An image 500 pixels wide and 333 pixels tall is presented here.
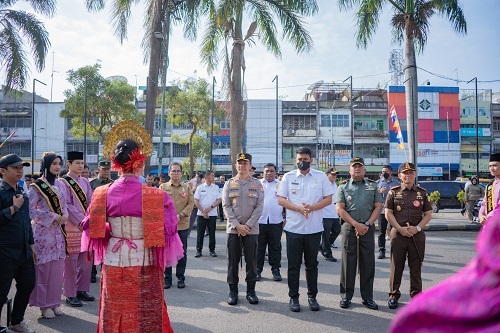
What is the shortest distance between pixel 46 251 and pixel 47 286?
44cm

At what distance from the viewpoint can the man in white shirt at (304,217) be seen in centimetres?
588

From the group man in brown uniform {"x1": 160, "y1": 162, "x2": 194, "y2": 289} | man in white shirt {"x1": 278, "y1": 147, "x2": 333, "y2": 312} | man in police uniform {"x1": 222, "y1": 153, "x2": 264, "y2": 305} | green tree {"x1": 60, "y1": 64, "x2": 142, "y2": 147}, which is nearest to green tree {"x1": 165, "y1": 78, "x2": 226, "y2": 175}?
green tree {"x1": 60, "y1": 64, "x2": 142, "y2": 147}

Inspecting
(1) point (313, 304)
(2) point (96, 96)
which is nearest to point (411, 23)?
(1) point (313, 304)

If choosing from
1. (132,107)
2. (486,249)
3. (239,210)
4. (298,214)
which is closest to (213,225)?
(239,210)

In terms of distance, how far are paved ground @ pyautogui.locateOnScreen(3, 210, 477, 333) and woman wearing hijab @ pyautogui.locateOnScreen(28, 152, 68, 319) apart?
0.25 m

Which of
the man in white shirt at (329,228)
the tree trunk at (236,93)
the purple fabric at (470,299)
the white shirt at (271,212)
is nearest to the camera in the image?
the purple fabric at (470,299)

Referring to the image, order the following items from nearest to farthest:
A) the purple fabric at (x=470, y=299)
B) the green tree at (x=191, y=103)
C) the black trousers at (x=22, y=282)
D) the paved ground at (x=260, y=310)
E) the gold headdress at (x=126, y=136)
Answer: the purple fabric at (x=470, y=299) < the gold headdress at (x=126, y=136) < the black trousers at (x=22, y=282) < the paved ground at (x=260, y=310) < the green tree at (x=191, y=103)

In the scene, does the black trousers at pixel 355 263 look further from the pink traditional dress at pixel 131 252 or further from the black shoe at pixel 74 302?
the black shoe at pixel 74 302

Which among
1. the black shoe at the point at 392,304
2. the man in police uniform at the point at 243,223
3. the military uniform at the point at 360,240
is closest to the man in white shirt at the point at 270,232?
the man in police uniform at the point at 243,223

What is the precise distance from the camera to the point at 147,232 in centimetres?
403

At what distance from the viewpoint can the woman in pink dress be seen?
399 centimetres

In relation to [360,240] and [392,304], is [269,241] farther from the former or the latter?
[392,304]

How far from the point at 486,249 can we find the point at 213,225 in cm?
923

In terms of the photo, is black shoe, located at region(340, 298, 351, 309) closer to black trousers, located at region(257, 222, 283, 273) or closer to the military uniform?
the military uniform
